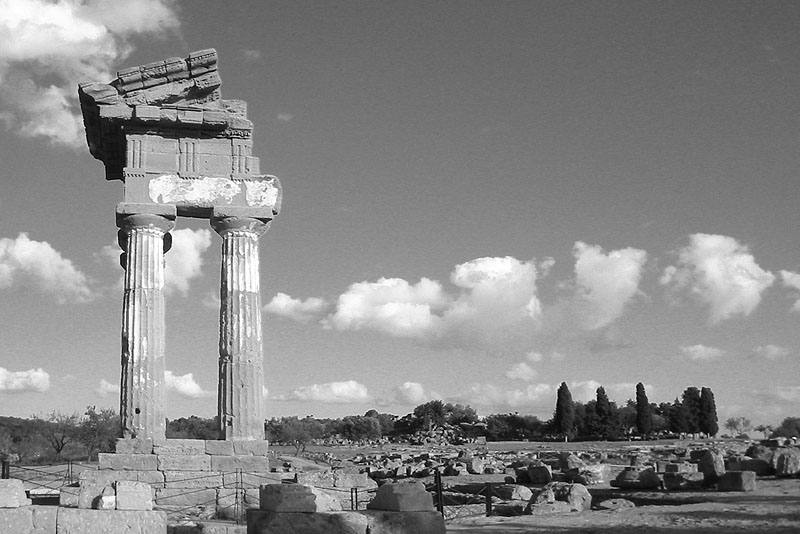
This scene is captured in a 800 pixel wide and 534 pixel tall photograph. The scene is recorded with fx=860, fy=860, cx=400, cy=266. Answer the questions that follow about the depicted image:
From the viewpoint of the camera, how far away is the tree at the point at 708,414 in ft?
270

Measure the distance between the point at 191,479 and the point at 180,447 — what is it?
1.08 metres

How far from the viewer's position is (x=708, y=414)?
82.2m

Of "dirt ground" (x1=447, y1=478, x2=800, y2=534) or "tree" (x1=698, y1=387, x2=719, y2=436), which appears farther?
"tree" (x1=698, y1=387, x2=719, y2=436)

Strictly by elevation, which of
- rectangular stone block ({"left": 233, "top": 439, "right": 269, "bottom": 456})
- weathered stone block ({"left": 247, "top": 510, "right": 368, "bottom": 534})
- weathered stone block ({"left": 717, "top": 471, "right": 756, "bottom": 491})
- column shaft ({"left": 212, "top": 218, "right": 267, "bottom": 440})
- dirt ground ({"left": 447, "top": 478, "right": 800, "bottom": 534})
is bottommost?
dirt ground ({"left": 447, "top": 478, "right": 800, "bottom": 534})

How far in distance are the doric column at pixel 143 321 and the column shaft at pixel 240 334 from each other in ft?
4.43

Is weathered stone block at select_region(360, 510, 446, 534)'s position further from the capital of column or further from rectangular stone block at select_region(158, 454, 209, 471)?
the capital of column

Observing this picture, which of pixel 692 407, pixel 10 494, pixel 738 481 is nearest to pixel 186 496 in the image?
pixel 10 494

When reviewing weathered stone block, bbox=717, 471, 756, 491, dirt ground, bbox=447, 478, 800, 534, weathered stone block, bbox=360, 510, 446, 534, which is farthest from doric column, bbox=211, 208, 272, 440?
weathered stone block, bbox=717, 471, 756, 491

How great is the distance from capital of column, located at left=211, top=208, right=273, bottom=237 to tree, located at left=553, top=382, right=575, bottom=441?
6706 cm

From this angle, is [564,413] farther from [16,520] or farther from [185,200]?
[16,520]

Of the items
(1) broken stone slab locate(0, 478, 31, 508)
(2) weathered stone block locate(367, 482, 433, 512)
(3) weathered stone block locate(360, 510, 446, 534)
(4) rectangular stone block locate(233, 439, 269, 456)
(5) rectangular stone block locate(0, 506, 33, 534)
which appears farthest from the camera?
(4) rectangular stone block locate(233, 439, 269, 456)

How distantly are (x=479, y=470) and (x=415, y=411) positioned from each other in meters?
81.8

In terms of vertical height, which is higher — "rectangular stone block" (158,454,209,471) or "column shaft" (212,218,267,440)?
"column shaft" (212,218,267,440)

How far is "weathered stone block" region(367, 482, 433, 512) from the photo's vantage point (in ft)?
30.6
